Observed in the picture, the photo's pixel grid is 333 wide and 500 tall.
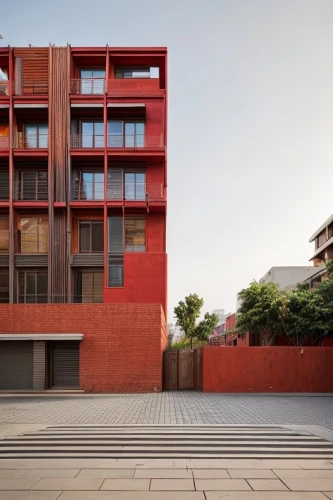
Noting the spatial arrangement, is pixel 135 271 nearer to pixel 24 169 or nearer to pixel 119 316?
pixel 119 316

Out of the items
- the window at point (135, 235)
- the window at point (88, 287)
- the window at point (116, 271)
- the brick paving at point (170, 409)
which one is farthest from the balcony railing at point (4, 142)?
the brick paving at point (170, 409)

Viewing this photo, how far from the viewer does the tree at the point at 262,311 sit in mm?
29125

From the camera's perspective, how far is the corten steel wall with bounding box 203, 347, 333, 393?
20891 mm

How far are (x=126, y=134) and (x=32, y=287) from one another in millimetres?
10585

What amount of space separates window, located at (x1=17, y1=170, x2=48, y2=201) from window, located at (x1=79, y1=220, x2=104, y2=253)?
285 cm

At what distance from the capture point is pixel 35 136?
2925cm

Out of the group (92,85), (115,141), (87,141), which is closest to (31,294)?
(87,141)

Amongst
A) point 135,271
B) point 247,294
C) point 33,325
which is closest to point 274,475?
point 33,325

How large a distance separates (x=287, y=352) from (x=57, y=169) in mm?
16091

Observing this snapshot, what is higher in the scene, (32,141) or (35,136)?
(35,136)

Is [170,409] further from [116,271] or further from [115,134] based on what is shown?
[115,134]

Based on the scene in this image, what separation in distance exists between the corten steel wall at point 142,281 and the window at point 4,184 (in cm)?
897

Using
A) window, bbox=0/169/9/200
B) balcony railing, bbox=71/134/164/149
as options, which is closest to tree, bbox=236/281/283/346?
balcony railing, bbox=71/134/164/149

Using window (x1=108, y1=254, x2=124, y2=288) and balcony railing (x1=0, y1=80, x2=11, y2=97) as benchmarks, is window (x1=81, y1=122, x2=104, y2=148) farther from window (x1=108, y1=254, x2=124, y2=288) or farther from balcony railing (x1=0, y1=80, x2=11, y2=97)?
window (x1=108, y1=254, x2=124, y2=288)
